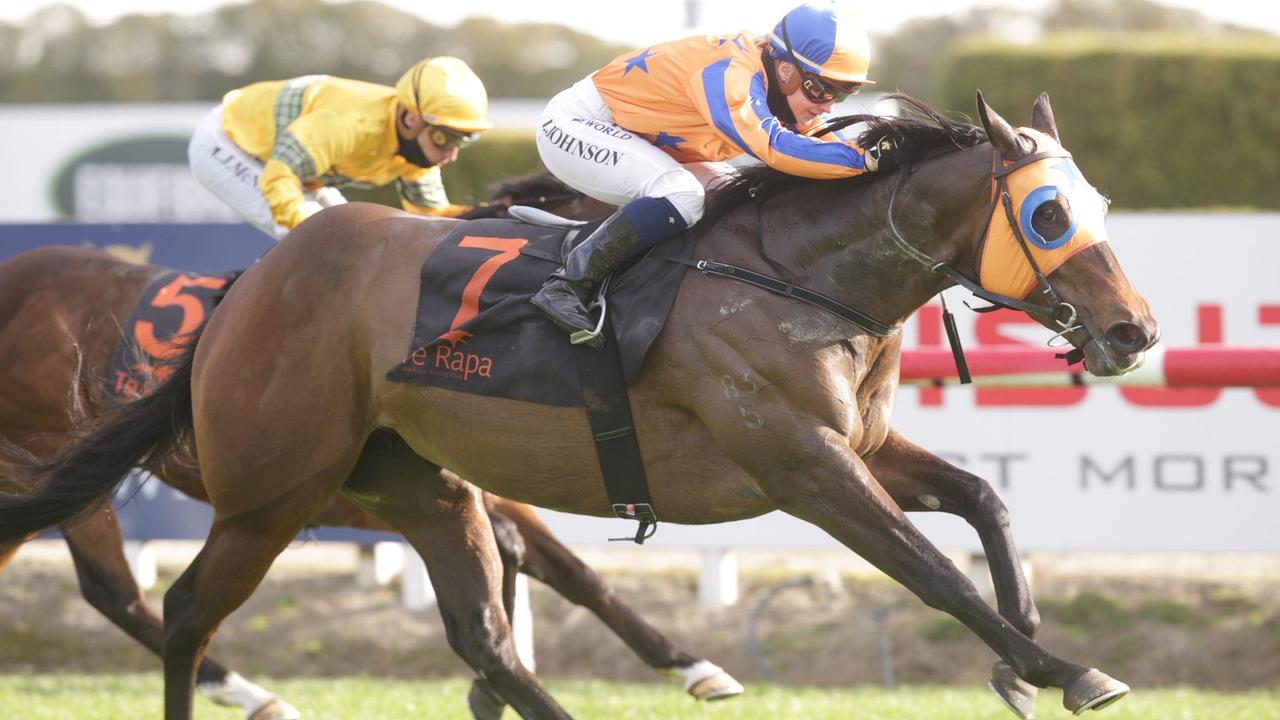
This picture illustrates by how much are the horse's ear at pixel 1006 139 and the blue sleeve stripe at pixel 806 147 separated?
0.34 meters

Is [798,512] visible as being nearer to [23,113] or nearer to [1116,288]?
[1116,288]

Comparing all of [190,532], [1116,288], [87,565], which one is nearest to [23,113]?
[190,532]

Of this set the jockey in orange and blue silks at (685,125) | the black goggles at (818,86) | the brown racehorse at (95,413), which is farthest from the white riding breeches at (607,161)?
the brown racehorse at (95,413)

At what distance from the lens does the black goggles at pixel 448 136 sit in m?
5.43

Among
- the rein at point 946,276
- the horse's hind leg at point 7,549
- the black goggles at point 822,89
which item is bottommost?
the horse's hind leg at point 7,549

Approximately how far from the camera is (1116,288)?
357 cm

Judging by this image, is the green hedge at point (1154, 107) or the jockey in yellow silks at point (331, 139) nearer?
the jockey in yellow silks at point (331, 139)

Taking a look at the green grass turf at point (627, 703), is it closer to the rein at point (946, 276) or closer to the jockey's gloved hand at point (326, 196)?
the jockey's gloved hand at point (326, 196)

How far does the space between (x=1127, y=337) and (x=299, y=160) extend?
290cm

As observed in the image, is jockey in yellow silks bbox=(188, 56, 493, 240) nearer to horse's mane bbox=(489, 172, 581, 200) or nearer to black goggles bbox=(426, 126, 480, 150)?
black goggles bbox=(426, 126, 480, 150)

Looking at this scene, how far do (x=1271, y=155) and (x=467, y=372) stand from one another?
26.3 ft

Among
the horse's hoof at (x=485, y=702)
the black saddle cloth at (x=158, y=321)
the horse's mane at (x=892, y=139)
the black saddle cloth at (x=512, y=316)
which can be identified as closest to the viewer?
the horse's mane at (x=892, y=139)

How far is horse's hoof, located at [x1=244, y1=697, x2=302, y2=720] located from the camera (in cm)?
523

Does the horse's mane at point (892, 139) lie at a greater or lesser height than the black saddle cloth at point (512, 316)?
greater
